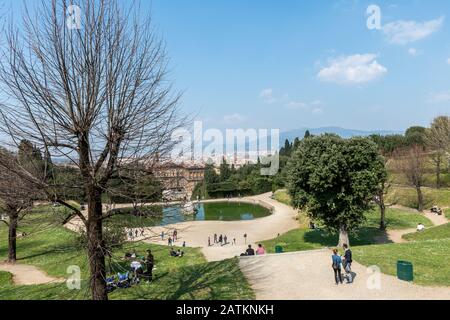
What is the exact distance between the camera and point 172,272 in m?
18.0

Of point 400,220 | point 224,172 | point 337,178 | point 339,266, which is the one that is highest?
point 337,178

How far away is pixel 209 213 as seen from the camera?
222 ft

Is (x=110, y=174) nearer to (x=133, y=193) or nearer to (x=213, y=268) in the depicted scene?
(x=133, y=193)

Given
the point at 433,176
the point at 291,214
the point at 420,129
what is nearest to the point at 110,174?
the point at 291,214

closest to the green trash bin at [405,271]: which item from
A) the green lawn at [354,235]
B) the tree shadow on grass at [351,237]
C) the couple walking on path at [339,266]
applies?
the couple walking on path at [339,266]

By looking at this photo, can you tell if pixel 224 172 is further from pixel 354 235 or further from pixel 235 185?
pixel 354 235

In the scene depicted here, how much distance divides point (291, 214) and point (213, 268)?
40259 millimetres

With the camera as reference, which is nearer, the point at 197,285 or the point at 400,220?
the point at 197,285

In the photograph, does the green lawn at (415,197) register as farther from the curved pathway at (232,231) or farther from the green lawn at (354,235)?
the curved pathway at (232,231)

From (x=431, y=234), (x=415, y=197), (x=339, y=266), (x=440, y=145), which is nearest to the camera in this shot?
(x=339, y=266)

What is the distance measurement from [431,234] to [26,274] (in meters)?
32.3

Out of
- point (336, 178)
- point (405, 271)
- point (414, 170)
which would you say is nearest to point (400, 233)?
point (336, 178)
